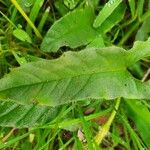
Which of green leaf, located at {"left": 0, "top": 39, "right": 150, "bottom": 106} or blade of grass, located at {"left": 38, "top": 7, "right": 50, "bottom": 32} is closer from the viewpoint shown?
green leaf, located at {"left": 0, "top": 39, "right": 150, "bottom": 106}

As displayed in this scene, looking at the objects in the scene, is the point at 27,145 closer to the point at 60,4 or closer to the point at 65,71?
the point at 65,71

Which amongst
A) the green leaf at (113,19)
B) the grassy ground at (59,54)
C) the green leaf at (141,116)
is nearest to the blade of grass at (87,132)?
the grassy ground at (59,54)

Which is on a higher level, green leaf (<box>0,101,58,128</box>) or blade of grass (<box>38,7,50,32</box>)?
blade of grass (<box>38,7,50,32</box>)

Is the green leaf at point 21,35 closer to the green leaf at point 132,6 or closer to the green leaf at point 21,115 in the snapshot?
the green leaf at point 21,115

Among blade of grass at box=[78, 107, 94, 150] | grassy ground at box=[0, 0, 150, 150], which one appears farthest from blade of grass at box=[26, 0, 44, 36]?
blade of grass at box=[78, 107, 94, 150]

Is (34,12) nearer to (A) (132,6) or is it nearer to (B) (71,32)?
(B) (71,32)

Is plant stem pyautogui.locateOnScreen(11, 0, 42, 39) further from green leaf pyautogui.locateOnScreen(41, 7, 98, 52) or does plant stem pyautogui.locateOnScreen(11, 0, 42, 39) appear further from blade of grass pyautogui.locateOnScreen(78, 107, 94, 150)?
blade of grass pyautogui.locateOnScreen(78, 107, 94, 150)

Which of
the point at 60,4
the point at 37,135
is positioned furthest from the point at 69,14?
the point at 37,135
